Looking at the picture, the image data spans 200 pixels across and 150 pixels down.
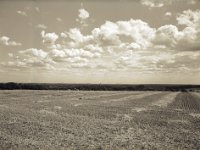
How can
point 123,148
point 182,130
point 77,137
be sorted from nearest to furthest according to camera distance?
point 123,148 < point 77,137 < point 182,130

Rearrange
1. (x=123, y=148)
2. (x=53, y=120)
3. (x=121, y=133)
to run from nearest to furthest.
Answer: (x=123, y=148) < (x=121, y=133) < (x=53, y=120)

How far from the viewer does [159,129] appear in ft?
70.4

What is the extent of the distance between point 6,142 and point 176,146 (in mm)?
10481

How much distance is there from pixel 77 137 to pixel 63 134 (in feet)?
4.48

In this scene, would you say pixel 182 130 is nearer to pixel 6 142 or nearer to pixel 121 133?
pixel 121 133

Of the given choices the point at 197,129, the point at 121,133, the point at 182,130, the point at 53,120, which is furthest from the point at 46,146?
the point at 197,129

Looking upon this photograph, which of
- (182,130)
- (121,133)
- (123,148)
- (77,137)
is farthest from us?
(182,130)

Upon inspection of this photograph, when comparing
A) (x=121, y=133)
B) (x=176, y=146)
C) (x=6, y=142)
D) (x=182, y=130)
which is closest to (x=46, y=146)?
(x=6, y=142)

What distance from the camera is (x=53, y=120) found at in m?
24.8

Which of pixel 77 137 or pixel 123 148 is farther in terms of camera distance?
pixel 77 137

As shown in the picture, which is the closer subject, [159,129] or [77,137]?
[77,137]

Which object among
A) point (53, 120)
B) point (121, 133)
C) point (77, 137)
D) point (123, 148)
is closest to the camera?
point (123, 148)

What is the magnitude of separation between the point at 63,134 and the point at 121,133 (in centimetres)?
428

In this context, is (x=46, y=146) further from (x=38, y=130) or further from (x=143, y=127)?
(x=143, y=127)
